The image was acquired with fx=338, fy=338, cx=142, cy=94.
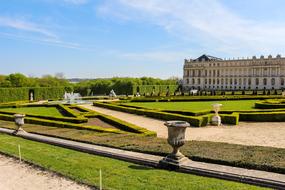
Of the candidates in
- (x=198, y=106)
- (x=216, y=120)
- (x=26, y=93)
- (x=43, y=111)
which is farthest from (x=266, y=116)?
(x=26, y=93)

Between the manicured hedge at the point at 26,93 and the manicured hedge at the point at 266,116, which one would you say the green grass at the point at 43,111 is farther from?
the manicured hedge at the point at 26,93

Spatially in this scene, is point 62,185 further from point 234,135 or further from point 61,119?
point 61,119

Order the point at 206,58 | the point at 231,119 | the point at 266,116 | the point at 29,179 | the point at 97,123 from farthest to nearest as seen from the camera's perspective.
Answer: the point at 206,58 < the point at 266,116 < the point at 97,123 < the point at 231,119 < the point at 29,179

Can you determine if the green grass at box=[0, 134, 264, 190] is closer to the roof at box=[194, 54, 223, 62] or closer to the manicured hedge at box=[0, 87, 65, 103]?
the manicured hedge at box=[0, 87, 65, 103]

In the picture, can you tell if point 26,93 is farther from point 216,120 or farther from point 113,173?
point 113,173

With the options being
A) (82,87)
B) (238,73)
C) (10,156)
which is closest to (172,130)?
(10,156)

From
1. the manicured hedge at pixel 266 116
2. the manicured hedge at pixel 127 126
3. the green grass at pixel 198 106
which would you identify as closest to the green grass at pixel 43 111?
the manicured hedge at pixel 127 126

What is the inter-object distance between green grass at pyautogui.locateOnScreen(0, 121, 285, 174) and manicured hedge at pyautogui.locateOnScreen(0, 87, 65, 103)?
36.5 meters

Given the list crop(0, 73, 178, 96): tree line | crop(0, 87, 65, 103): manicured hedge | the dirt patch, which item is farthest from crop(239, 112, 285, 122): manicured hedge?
crop(0, 73, 178, 96): tree line

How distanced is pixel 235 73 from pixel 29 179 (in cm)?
11006

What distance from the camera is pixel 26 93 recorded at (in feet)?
161

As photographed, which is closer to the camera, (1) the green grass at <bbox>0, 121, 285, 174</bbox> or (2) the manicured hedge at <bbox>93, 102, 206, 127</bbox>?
(1) the green grass at <bbox>0, 121, 285, 174</bbox>

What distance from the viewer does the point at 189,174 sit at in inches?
310

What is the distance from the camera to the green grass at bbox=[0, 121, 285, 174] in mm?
7902
